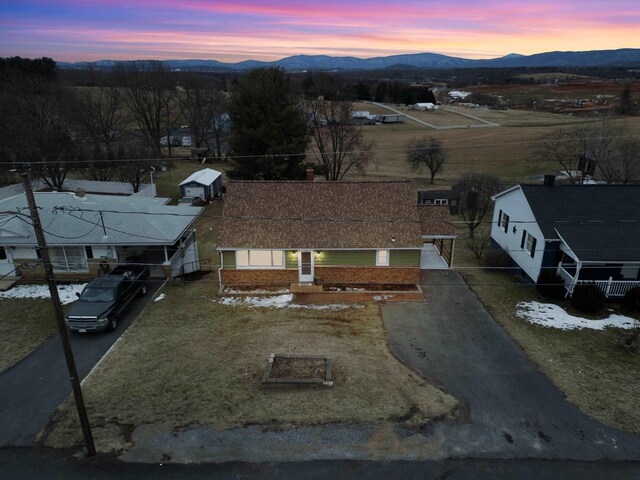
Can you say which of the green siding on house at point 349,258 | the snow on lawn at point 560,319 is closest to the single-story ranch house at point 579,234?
the snow on lawn at point 560,319

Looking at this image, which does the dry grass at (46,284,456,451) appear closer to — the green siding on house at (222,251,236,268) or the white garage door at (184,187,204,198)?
the green siding on house at (222,251,236,268)

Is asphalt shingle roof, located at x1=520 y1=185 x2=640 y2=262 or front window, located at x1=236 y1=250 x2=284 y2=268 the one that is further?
front window, located at x1=236 y1=250 x2=284 y2=268

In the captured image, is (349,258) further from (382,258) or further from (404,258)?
(404,258)

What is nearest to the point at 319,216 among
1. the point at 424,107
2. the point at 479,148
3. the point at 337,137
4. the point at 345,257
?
the point at 345,257

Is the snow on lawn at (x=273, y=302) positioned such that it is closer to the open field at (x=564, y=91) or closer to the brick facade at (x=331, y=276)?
the brick facade at (x=331, y=276)

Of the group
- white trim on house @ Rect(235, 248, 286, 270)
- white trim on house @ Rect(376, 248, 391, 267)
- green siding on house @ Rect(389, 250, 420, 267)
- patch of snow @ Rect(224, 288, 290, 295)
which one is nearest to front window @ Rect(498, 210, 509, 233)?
green siding on house @ Rect(389, 250, 420, 267)

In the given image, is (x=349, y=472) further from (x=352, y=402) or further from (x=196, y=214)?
(x=196, y=214)
